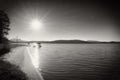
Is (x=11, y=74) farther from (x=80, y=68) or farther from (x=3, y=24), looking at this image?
(x=3, y=24)

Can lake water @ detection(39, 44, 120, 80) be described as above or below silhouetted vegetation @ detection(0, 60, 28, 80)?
below

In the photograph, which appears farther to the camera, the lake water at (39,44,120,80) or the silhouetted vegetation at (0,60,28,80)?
the lake water at (39,44,120,80)

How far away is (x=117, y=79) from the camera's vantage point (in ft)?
46.3

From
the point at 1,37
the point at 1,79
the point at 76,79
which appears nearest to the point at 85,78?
the point at 76,79

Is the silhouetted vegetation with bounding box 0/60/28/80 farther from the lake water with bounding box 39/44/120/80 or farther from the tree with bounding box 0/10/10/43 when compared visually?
the tree with bounding box 0/10/10/43

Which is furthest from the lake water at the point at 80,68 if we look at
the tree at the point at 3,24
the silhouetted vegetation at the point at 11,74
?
the tree at the point at 3,24

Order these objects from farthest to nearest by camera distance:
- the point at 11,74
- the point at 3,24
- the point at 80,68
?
the point at 3,24
the point at 80,68
the point at 11,74

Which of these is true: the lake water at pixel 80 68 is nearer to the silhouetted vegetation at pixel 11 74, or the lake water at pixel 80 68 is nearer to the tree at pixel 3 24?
the silhouetted vegetation at pixel 11 74


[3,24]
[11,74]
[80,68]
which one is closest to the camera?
[11,74]

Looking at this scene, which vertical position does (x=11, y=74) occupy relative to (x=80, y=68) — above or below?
above

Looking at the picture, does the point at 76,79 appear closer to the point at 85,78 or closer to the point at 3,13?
the point at 85,78

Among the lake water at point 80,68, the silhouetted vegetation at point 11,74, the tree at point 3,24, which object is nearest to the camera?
the silhouetted vegetation at point 11,74

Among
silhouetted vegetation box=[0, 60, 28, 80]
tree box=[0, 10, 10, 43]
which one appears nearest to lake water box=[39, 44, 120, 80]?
silhouetted vegetation box=[0, 60, 28, 80]

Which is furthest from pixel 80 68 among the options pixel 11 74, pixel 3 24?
pixel 3 24
